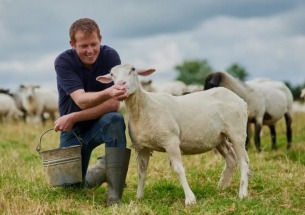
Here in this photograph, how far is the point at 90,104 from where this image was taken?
5801 millimetres

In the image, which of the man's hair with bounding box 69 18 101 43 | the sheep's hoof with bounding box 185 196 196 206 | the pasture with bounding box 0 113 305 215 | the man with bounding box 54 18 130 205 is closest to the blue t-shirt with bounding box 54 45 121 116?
the man with bounding box 54 18 130 205

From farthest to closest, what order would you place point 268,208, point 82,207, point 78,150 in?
point 78,150 < point 82,207 < point 268,208

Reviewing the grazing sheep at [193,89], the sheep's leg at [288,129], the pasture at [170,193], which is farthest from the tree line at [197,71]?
the pasture at [170,193]

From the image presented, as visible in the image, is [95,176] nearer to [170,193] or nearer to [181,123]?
[170,193]

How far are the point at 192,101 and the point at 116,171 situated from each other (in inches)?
50.2

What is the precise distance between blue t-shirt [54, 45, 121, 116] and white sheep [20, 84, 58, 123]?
16546 millimetres

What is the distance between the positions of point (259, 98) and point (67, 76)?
22.1 ft

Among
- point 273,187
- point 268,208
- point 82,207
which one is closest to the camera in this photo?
point 268,208

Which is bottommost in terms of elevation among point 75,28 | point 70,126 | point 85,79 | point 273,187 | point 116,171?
point 273,187

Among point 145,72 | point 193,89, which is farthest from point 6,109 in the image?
point 145,72

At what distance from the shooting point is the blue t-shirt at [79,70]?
20.1 ft

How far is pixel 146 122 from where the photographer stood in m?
5.71

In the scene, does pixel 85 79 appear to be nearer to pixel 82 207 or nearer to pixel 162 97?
pixel 162 97

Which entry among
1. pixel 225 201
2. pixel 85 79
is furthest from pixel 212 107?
pixel 85 79
